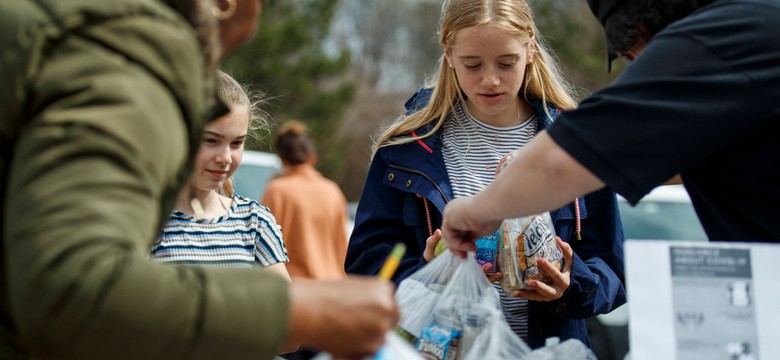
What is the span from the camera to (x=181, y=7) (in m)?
1.51

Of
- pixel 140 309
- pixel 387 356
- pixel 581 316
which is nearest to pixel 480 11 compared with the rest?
pixel 581 316

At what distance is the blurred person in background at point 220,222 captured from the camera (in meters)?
2.85

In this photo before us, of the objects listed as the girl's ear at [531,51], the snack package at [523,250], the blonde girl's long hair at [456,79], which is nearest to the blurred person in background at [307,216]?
the blonde girl's long hair at [456,79]

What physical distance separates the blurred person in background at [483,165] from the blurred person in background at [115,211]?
4.17ft

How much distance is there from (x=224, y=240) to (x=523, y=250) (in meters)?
0.97

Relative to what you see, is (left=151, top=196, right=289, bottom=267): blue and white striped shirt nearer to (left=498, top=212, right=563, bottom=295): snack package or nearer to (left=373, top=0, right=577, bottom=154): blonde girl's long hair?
(left=373, top=0, right=577, bottom=154): blonde girl's long hair

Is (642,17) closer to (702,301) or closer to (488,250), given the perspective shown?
(702,301)

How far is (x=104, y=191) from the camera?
1229 millimetres

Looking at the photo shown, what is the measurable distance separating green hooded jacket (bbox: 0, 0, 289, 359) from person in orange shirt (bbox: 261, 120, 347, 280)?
4.46 metres

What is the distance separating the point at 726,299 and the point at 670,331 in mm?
125

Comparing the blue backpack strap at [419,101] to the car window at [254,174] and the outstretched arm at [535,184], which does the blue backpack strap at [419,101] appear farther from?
the car window at [254,174]

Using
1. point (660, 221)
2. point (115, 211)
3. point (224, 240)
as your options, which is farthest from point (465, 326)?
point (660, 221)

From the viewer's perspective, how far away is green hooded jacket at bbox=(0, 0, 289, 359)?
4.01 ft

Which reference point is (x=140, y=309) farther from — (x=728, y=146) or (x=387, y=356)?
(x=728, y=146)
